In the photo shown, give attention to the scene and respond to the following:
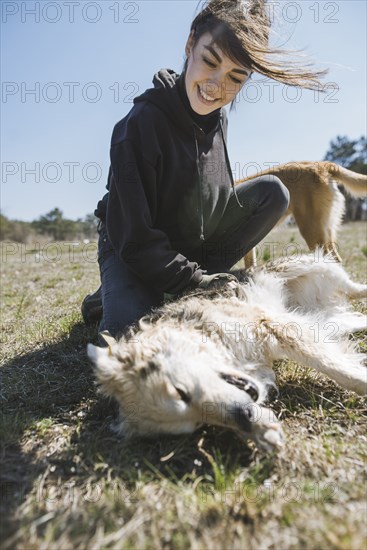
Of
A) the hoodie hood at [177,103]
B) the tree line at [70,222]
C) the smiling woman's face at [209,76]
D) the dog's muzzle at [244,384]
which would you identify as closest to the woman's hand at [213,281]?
the hoodie hood at [177,103]

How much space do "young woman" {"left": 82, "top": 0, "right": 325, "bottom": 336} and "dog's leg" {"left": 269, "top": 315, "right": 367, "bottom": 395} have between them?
0.79 metres

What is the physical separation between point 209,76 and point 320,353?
6.76ft

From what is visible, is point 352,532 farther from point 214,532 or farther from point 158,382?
point 158,382

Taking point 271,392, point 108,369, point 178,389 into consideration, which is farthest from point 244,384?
point 108,369

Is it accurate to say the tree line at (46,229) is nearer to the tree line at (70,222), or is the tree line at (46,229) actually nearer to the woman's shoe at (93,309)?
the tree line at (70,222)

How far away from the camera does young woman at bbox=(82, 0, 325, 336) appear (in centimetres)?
289

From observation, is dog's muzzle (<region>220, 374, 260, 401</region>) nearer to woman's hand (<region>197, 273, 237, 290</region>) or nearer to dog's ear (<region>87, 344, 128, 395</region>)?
dog's ear (<region>87, 344, 128, 395</region>)

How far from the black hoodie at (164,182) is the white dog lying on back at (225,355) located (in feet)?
1.25

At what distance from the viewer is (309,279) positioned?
350 cm

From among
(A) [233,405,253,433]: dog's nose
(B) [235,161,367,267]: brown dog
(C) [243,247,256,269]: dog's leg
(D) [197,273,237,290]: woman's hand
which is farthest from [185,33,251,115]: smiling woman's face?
(C) [243,247,256,269]: dog's leg

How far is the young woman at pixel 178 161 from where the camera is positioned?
2893mm

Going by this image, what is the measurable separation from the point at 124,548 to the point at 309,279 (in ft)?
8.55

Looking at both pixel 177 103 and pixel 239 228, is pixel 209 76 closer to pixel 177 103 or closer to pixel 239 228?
pixel 177 103

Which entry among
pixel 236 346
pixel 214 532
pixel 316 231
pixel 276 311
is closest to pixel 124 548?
pixel 214 532
